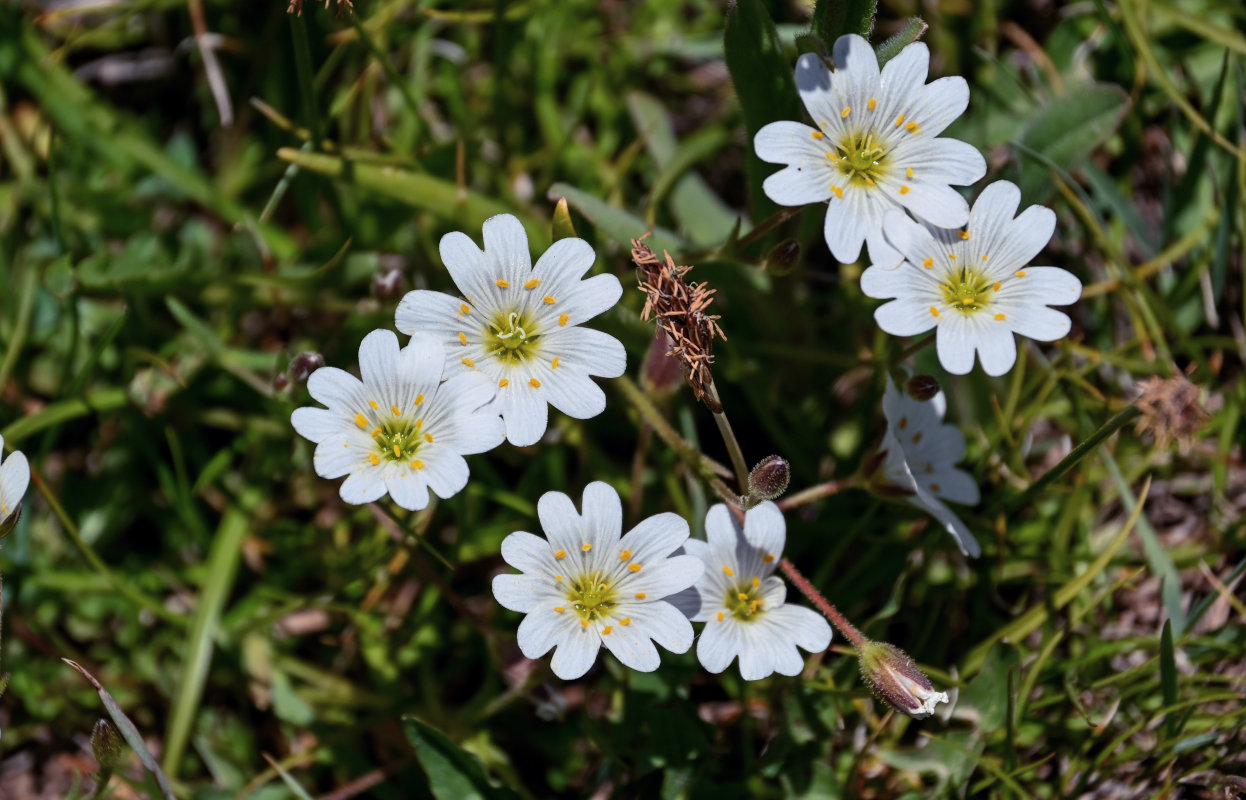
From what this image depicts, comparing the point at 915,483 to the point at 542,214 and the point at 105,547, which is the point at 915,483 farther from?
the point at 105,547

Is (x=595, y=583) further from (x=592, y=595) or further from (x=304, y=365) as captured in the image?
(x=304, y=365)

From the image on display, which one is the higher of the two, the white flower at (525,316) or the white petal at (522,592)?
the white flower at (525,316)

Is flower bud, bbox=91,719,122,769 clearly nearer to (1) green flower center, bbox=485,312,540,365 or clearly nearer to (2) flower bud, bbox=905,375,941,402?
(1) green flower center, bbox=485,312,540,365

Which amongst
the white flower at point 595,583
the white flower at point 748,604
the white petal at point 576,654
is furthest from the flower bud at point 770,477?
the white petal at point 576,654

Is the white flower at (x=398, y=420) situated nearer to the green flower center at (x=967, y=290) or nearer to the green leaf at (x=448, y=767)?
the green leaf at (x=448, y=767)

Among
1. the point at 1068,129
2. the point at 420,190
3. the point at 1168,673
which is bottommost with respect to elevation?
the point at 1168,673

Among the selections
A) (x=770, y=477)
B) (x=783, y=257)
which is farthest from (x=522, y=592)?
(x=783, y=257)

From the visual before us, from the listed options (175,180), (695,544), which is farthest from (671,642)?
(175,180)

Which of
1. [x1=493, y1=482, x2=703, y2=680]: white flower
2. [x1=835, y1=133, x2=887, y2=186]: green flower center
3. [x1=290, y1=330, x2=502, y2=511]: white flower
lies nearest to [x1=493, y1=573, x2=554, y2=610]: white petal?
[x1=493, y1=482, x2=703, y2=680]: white flower
